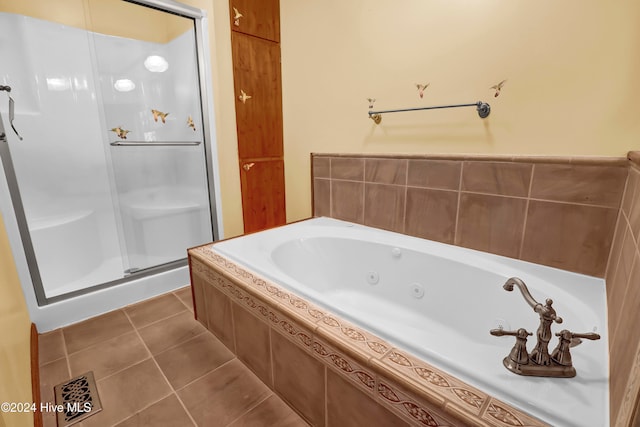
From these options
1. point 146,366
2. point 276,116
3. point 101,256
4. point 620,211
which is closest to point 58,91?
point 101,256

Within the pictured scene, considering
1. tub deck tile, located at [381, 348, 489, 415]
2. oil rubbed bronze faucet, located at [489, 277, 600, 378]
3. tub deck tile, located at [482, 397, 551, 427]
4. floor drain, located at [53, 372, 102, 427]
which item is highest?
oil rubbed bronze faucet, located at [489, 277, 600, 378]

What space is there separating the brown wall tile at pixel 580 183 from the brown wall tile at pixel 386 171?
2.09ft

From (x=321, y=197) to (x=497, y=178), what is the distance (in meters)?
1.18

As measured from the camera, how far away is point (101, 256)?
224cm

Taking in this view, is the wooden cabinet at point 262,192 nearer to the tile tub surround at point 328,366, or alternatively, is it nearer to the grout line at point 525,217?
the tile tub surround at point 328,366

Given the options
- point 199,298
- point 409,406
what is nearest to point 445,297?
point 409,406

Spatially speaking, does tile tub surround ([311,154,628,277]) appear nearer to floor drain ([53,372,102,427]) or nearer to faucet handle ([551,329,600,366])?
faucet handle ([551,329,600,366])

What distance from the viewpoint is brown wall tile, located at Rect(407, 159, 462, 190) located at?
1.53 m

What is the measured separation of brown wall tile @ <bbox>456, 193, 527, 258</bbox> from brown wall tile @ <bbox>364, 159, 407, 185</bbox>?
36 centimetres

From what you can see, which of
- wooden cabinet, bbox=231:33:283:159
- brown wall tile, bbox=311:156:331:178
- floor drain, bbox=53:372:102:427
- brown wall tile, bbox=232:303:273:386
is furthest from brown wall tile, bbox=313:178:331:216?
floor drain, bbox=53:372:102:427

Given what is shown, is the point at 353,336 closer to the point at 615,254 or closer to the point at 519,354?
the point at 519,354

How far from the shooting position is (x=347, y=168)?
2.02 meters

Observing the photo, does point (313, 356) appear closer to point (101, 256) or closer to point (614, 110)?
point (614, 110)

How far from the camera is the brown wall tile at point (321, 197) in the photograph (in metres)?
2.18
